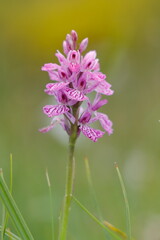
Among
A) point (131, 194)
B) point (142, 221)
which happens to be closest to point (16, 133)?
point (131, 194)

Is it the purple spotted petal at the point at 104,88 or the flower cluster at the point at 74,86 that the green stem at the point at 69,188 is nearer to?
the flower cluster at the point at 74,86

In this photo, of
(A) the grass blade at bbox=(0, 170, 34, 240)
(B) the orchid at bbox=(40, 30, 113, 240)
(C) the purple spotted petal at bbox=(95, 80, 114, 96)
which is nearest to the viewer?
(A) the grass blade at bbox=(0, 170, 34, 240)

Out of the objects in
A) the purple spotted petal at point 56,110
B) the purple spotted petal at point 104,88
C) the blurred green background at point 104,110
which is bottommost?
the blurred green background at point 104,110

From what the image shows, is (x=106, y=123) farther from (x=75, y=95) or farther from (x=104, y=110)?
(x=104, y=110)

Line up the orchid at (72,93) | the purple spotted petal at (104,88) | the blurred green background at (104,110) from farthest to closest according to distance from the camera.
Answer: the blurred green background at (104,110) < the purple spotted petal at (104,88) < the orchid at (72,93)

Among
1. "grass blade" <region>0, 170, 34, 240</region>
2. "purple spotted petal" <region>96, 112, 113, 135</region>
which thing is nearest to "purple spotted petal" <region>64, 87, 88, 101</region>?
"purple spotted petal" <region>96, 112, 113, 135</region>

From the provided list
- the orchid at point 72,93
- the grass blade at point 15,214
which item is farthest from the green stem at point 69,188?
the grass blade at point 15,214

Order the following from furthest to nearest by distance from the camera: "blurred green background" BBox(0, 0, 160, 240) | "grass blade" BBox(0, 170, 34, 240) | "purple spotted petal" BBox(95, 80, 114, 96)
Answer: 1. "blurred green background" BBox(0, 0, 160, 240)
2. "purple spotted petal" BBox(95, 80, 114, 96)
3. "grass blade" BBox(0, 170, 34, 240)

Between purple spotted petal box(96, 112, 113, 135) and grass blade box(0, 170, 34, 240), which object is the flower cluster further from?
grass blade box(0, 170, 34, 240)

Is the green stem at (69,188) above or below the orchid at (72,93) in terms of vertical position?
below
